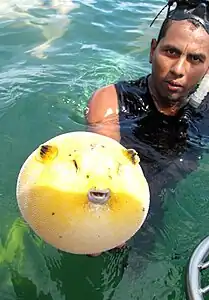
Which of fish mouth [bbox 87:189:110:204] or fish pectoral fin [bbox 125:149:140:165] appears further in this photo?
fish pectoral fin [bbox 125:149:140:165]

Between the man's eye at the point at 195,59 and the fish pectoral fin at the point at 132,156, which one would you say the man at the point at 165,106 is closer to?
the man's eye at the point at 195,59

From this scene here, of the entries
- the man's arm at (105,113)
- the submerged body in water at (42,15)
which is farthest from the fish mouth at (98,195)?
the submerged body in water at (42,15)

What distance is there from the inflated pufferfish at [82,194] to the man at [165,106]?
1.04m

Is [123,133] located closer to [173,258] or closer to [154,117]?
[154,117]

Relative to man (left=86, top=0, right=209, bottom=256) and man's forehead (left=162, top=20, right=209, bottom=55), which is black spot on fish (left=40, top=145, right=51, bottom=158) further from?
man's forehead (left=162, top=20, right=209, bottom=55)

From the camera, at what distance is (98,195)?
1.91 m

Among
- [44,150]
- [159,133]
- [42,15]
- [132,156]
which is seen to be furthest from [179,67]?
[42,15]

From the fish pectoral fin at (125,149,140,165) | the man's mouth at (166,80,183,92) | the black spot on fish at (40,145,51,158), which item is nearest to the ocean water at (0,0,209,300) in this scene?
the man's mouth at (166,80,183,92)

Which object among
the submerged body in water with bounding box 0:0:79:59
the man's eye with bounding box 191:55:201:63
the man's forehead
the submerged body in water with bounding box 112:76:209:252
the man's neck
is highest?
the man's forehead

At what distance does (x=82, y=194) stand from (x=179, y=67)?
1.42 metres

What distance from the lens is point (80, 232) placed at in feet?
6.48

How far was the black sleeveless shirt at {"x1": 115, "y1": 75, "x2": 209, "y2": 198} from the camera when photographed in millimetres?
3277

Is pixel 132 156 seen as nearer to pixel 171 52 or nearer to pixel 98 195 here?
pixel 98 195

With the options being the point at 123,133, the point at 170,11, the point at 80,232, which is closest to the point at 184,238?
the point at 123,133
